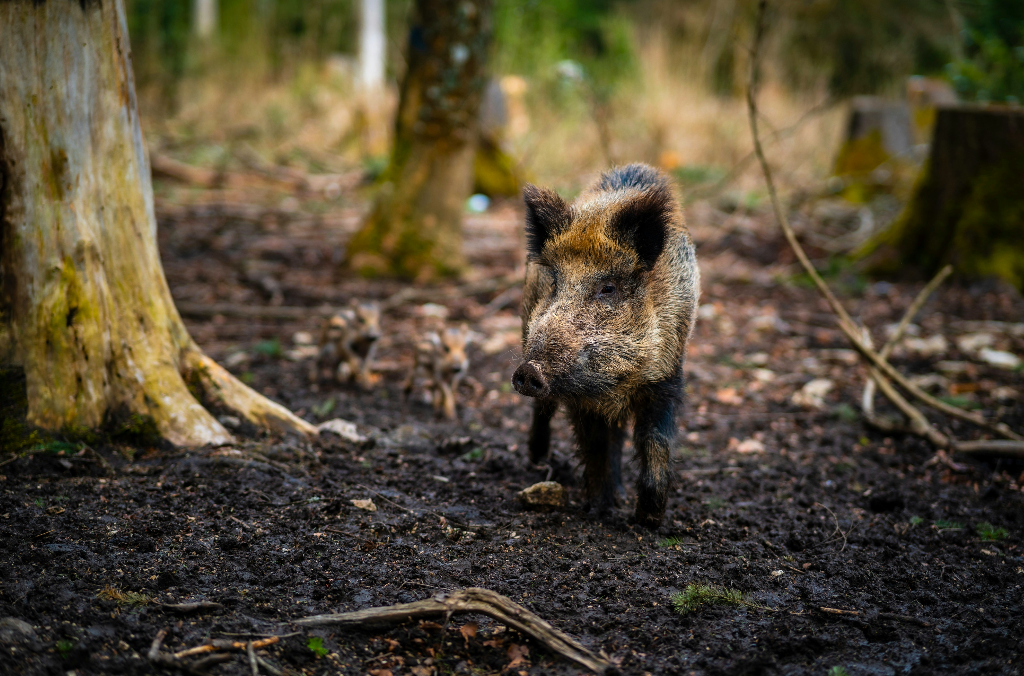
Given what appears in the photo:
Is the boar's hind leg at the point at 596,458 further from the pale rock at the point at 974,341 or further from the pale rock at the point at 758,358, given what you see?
the pale rock at the point at 974,341

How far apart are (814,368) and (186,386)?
504cm

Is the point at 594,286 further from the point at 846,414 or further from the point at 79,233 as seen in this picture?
the point at 846,414

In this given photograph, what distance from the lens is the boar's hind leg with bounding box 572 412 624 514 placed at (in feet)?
13.2

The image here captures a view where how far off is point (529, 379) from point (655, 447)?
97cm

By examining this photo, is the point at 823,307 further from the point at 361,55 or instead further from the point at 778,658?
the point at 361,55

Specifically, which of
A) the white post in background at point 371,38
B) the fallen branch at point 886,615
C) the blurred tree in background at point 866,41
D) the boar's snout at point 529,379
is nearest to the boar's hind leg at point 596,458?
the boar's snout at point 529,379

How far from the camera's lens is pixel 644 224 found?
12.4 ft

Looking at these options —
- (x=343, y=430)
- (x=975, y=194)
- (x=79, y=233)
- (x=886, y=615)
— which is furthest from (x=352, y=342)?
(x=975, y=194)

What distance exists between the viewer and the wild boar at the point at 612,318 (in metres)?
3.56

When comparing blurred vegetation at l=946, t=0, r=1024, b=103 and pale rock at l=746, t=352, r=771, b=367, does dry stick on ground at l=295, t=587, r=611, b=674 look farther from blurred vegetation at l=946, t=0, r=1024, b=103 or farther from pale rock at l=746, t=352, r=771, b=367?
blurred vegetation at l=946, t=0, r=1024, b=103

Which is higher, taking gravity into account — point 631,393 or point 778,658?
point 631,393

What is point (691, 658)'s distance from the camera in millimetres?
2867

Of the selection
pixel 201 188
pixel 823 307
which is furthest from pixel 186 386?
pixel 201 188

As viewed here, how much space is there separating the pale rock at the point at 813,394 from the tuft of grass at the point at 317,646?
14.4ft
